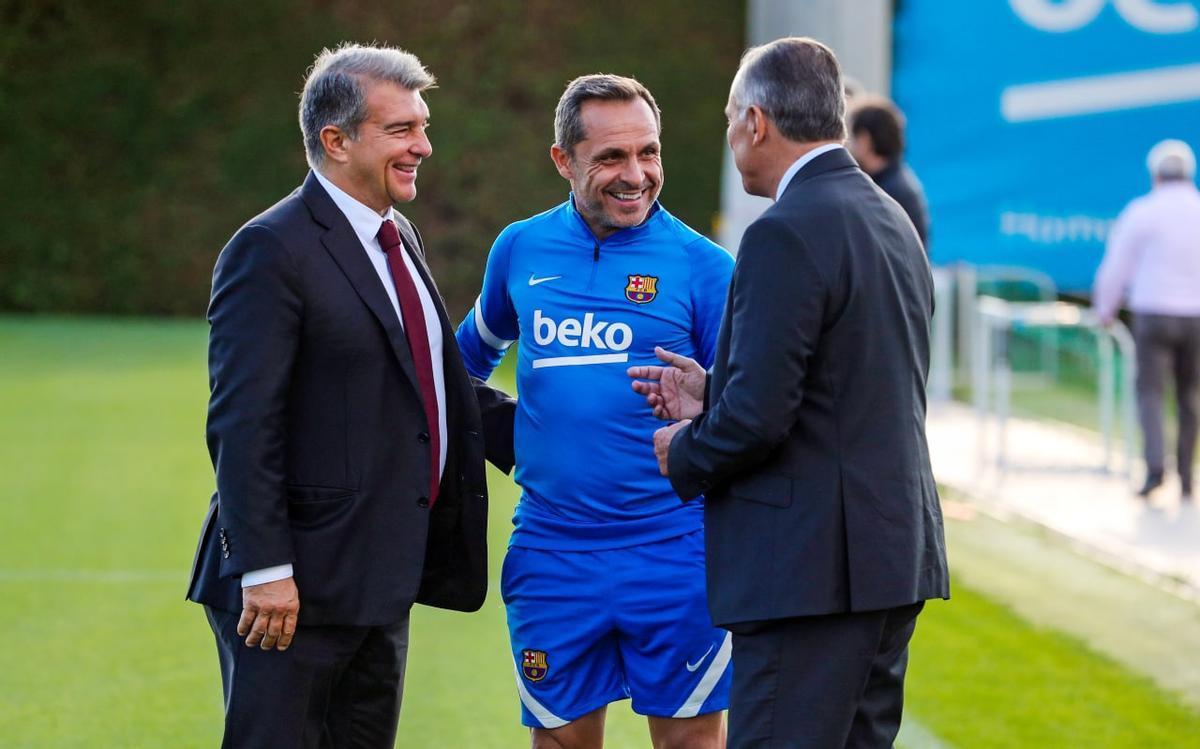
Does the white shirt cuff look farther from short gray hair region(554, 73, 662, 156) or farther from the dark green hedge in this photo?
the dark green hedge

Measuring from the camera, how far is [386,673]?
3268mm

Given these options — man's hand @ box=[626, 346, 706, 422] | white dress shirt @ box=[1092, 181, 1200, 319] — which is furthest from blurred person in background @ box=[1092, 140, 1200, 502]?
man's hand @ box=[626, 346, 706, 422]

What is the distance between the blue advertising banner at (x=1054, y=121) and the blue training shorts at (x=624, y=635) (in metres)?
10.3

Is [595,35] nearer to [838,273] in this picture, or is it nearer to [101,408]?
[101,408]

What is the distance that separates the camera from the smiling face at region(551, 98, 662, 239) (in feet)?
10.7

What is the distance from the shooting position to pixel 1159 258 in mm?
8695

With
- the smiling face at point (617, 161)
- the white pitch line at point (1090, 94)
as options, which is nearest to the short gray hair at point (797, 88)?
the smiling face at point (617, 161)

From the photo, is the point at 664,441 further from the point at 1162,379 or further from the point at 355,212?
the point at 1162,379

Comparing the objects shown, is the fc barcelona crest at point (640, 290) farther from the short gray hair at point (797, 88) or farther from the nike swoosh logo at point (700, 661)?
the nike swoosh logo at point (700, 661)

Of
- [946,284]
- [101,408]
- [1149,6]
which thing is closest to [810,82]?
[101,408]

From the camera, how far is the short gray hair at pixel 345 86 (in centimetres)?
304

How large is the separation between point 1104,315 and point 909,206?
302cm

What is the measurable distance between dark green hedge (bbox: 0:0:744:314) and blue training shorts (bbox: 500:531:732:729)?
548 inches

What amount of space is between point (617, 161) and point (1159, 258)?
6233 mm
